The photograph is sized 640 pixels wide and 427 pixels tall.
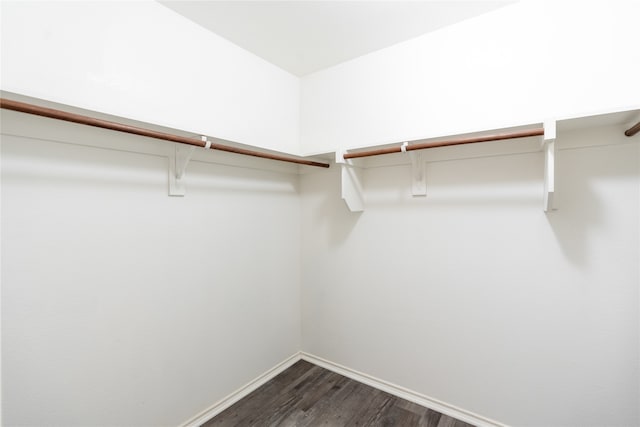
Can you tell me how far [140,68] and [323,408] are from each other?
85.5 inches

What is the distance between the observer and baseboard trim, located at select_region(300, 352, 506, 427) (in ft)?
5.61

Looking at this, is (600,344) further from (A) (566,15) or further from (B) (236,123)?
(B) (236,123)

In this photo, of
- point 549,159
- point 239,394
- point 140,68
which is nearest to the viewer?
point 549,159

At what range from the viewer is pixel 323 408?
6.12 ft

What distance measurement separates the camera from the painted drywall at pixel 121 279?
3.88 feet

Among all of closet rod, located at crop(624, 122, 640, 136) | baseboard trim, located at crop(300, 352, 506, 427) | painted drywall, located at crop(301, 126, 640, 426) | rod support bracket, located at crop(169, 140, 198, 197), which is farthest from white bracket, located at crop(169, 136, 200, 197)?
closet rod, located at crop(624, 122, 640, 136)

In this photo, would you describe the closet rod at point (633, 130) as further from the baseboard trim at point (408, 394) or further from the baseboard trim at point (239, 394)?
the baseboard trim at point (239, 394)

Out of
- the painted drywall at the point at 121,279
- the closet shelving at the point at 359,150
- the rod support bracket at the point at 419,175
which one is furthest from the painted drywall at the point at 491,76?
the painted drywall at the point at 121,279

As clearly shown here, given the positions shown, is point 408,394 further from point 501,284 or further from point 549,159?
point 549,159

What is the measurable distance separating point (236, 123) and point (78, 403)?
5.32 feet

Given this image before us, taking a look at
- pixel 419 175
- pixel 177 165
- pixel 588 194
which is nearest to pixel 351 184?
pixel 419 175

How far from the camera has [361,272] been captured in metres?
2.15

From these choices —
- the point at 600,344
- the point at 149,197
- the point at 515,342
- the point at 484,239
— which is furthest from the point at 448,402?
the point at 149,197

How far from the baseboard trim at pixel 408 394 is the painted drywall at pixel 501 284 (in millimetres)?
37
